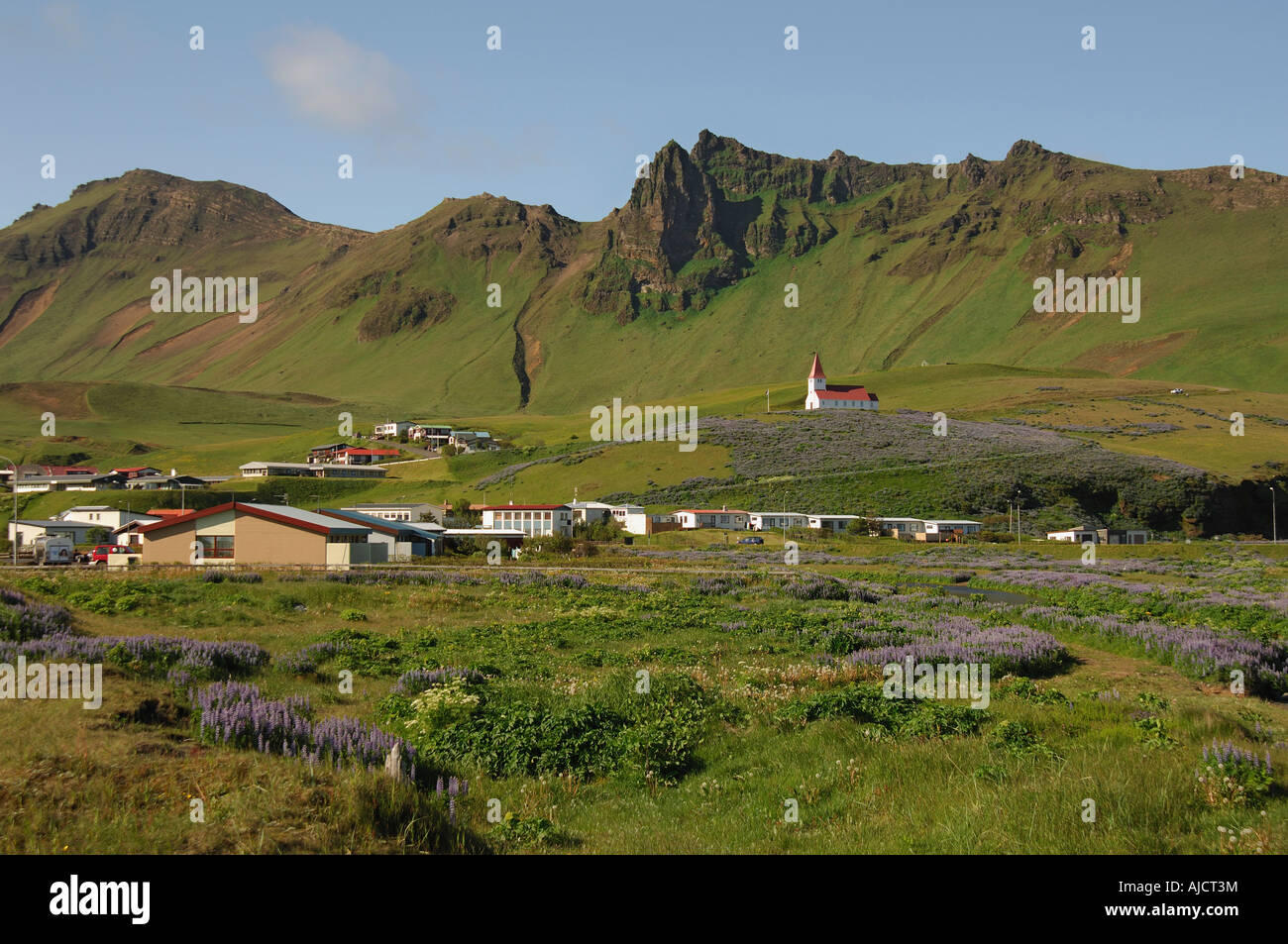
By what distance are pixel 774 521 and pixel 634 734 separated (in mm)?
85969

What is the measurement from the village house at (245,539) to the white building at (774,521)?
52.6m

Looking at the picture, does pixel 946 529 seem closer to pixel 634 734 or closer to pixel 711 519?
pixel 711 519

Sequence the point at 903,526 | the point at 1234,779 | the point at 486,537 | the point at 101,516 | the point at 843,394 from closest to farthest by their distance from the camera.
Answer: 1. the point at 1234,779
2. the point at 486,537
3. the point at 903,526
4. the point at 101,516
5. the point at 843,394

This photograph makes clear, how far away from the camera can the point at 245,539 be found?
51.3m

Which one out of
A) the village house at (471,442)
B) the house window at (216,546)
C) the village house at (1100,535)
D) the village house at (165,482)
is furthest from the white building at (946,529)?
the village house at (165,482)

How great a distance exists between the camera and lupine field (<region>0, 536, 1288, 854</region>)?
7453mm

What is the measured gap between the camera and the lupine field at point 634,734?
7.45m

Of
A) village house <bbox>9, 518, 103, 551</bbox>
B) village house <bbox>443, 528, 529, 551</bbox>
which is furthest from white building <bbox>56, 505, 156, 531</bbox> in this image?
village house <bbox>443, 528, 529, 551</bbox>

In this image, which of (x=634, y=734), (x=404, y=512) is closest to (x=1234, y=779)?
(x=634, y=734)

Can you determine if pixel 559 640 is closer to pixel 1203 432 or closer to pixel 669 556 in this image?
pixel 669 556

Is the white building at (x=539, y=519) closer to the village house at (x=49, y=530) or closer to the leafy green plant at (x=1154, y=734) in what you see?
the village house at (x=49, y=530)

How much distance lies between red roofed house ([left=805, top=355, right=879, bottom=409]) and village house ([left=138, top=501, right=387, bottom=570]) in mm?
128646

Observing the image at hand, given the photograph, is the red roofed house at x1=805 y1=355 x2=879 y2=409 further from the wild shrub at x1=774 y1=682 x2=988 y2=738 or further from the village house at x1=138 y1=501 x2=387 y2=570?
the wild shrub at x1=774 y1=682 x2=988 y2=738

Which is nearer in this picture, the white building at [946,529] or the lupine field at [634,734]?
the lupine field at [634,734]
